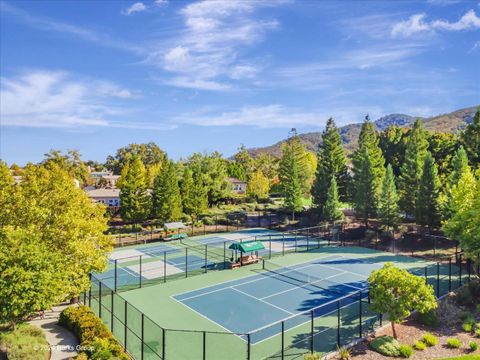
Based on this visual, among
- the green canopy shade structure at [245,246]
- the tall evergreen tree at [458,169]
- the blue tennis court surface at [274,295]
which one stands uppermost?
the tall evergreen tree at [458,169]

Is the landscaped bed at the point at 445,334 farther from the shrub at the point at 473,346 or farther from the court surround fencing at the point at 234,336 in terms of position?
the court surround fencing at the point at 234,336

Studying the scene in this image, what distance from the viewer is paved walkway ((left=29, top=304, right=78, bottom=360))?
1409cm

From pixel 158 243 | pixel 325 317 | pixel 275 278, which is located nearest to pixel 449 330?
pixel 325 317

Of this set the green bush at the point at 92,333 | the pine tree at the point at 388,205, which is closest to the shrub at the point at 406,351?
the green bush at the point at 92,333

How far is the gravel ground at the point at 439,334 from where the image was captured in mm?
13695

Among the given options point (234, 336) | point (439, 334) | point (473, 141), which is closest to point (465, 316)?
point (439, 334)

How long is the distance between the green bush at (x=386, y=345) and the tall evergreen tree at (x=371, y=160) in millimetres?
26902

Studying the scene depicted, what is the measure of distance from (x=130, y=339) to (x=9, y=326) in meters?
4.45

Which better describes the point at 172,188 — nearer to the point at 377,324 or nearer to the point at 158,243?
the point at 158,243

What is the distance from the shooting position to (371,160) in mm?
47906

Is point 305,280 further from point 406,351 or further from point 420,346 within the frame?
point 406,351

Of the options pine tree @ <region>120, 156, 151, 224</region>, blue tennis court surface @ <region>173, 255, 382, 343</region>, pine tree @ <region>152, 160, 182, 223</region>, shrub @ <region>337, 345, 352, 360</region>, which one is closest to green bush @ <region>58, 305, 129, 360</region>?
blue tennis court surface @ <region>173, 255, 382, 343</region>

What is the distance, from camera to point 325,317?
17.5 metres

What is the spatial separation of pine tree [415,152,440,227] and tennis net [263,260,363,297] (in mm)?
16312
